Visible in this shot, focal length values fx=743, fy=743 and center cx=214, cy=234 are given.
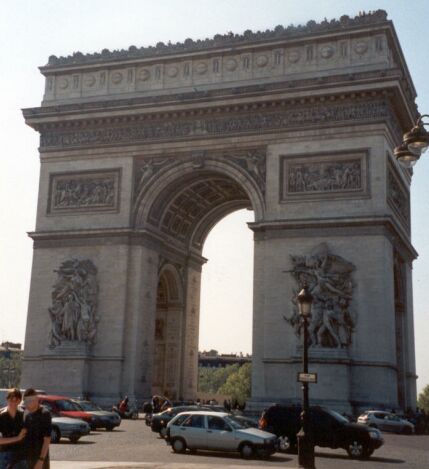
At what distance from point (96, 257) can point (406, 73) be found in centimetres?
2013

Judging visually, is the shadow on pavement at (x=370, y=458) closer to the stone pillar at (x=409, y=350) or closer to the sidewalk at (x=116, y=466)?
the sidewalk at (x=116, y=466)

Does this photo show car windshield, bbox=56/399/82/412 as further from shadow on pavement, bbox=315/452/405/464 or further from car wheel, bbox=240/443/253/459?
shadow on pavement, bbox=315/452/405/464

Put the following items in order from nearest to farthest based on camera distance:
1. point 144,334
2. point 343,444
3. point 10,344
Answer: point 343,444, point 144,334, point 10,344

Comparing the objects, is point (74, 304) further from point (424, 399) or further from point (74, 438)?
point (424, 399)

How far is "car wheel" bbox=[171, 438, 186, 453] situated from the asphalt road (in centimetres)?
22

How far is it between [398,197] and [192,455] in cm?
2230

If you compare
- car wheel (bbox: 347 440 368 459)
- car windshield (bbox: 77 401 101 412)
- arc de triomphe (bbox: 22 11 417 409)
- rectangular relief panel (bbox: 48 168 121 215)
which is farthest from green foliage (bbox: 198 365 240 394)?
car wheel (bbox: 347 440 368 459)

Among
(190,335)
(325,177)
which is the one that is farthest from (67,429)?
(190,335)

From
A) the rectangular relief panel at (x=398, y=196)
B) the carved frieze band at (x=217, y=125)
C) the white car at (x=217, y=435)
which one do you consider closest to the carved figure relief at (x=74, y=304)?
the carved frieze band at (x=217, y=125)

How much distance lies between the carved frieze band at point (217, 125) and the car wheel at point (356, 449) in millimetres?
18265

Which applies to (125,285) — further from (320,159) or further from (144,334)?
(320,159)

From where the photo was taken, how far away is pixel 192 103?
38.4 metres

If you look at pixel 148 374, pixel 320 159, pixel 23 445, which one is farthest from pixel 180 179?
pixel 23 445

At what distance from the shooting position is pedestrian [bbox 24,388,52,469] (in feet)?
32.4
